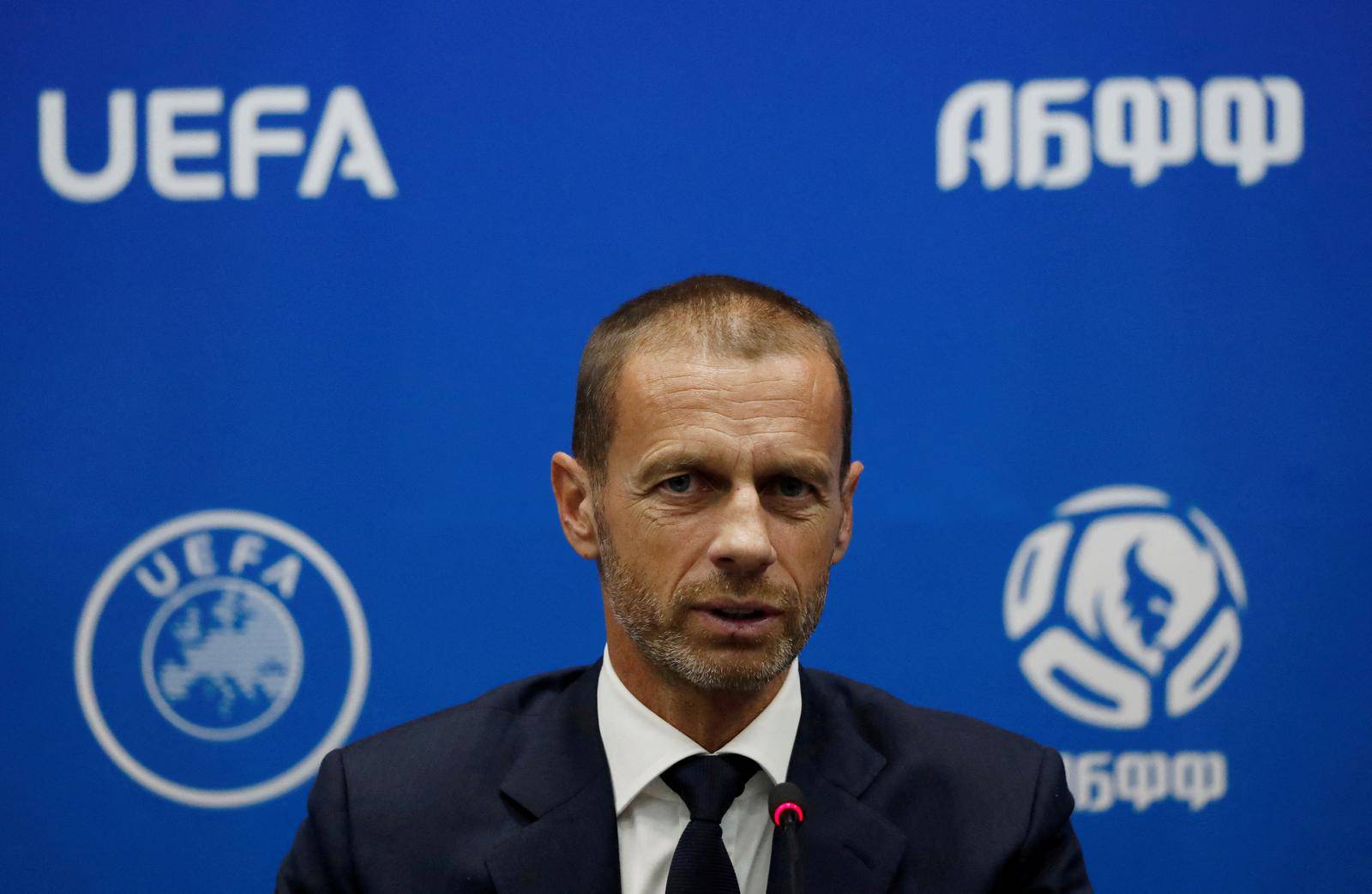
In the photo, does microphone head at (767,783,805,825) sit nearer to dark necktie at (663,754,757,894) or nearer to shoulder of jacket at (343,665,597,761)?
dark necktie at (663,754,757,894)

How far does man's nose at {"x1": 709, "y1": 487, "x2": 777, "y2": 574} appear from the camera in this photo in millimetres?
1708

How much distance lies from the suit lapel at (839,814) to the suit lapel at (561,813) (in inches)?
9.9

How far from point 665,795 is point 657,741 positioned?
0.08 metres

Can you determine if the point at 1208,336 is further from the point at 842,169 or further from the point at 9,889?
the point at 9,889

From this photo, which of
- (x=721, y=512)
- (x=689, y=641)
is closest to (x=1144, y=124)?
(x=721, y=512)

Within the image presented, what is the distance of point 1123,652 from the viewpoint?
8.23ft

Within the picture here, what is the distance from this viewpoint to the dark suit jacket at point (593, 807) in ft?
6.01

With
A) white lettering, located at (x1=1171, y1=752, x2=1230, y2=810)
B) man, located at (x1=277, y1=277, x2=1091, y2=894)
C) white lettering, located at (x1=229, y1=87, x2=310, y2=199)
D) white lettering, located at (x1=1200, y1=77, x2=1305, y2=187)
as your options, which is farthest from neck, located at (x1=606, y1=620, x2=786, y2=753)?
white lettering, located at (x1=1200, y1=77, x2=1305, y2=187)

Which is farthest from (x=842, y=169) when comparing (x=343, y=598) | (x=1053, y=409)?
(x=343, y=598)

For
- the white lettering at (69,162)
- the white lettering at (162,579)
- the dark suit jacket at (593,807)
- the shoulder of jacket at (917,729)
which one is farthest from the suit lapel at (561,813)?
the white lettering at (69,162)

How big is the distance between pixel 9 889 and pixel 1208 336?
2560mm

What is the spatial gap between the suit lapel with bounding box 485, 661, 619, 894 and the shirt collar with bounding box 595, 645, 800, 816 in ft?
0.07

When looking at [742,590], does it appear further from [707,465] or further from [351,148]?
[351,148]

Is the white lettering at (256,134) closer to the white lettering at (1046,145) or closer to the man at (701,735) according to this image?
the man at (701,735)
